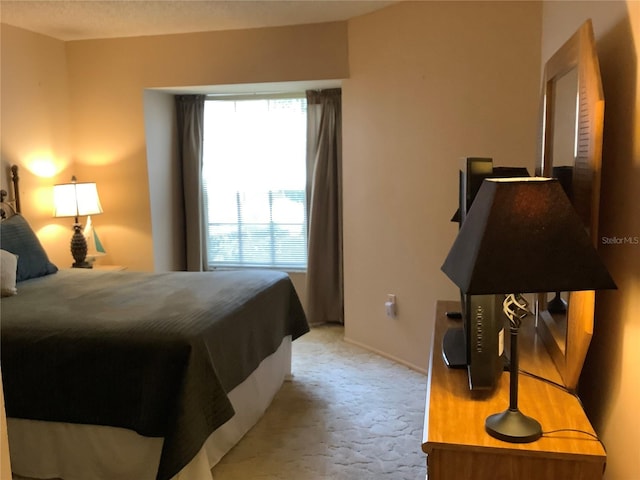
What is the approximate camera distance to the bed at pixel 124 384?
7.21 feet

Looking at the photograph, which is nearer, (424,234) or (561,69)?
(561,69)

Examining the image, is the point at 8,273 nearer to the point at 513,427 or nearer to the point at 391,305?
the point at 391,305

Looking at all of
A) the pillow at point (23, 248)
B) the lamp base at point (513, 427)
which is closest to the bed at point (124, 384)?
the pillow at point (23, 248)

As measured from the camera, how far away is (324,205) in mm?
4602

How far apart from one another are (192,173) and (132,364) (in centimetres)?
284

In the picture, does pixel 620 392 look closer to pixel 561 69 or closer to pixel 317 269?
pixel 561 69

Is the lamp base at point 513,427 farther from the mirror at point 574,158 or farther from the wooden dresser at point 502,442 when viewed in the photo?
the mirror at point 574,158

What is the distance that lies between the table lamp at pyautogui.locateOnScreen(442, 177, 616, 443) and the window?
3593 millimetres

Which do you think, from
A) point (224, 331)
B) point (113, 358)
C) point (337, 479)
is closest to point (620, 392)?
point (337, 479)

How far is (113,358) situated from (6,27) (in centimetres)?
284

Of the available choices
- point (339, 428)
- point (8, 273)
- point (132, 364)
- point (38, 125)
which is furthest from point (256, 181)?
point (132, 364)

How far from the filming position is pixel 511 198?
1.18 meters

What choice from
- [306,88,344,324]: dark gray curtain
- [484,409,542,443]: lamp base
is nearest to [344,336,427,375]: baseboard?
[306,88,344,324]: dark gray curtain

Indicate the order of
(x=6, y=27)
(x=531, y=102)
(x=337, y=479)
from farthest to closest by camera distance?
(x=6, y=27)
(x=531, y=102)
(x=337, y=479)
